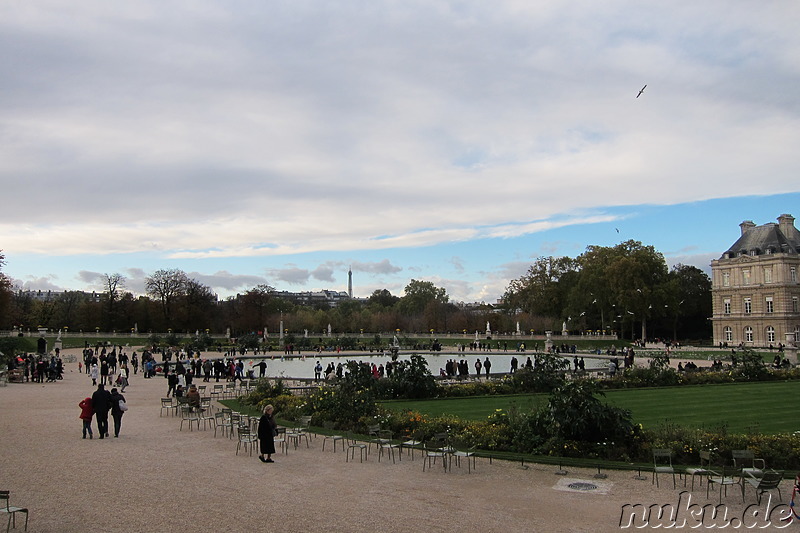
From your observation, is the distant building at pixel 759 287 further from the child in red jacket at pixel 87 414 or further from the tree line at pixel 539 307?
the child in red jacket at pixel 87 414

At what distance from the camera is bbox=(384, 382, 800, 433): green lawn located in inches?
669

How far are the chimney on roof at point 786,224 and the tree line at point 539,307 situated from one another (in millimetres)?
12235

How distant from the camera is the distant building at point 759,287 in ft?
221

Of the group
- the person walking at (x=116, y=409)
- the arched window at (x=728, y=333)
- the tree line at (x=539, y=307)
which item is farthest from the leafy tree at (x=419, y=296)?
the person walking at (x=116, y=409)

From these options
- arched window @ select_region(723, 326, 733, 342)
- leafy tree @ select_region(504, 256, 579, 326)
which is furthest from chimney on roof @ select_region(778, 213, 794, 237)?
leafy tree @ select_region(504, 256, 579, 326)

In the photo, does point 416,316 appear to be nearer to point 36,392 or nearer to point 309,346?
point 309,346

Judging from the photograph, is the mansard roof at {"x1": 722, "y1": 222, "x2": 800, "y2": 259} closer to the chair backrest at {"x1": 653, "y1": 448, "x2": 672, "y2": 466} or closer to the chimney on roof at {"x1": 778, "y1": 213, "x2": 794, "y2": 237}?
the chimney on roof at {"x1": 778, "y1": 213, "x2": 794, "y2": 237}

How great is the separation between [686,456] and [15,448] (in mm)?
13429

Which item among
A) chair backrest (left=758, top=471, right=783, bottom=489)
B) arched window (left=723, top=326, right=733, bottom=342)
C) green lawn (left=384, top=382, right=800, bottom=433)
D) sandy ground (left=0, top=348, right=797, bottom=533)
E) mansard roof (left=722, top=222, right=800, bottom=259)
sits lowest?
sandy ground (left=0, top=348, right=797, bottom=533)

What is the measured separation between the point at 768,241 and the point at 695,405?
58787 mm

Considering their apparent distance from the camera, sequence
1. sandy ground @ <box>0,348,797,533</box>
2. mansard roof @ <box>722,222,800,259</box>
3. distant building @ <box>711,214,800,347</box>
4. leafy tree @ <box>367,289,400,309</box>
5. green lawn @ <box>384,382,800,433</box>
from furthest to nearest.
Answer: leafy tree @ <box>367,289,400,309</box>, mansard roof @ <box>722,222,800,259</box>, distant building @ <box>711,214,800,347</box>, green lawn @ <box>384,382,800,433</box>, sandy ground @ <box>0,348,797,533</box>

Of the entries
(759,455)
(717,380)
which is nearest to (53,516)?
(759,455)

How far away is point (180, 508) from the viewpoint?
9438 mm

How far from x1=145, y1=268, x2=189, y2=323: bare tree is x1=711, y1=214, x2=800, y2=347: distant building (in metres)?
64.4
